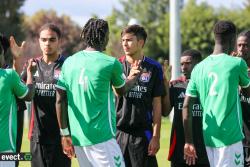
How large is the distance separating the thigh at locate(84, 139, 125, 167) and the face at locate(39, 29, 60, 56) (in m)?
2.14

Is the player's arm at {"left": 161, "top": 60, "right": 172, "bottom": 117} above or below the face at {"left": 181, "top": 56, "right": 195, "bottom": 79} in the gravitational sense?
below

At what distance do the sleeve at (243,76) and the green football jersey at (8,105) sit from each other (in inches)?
94.9

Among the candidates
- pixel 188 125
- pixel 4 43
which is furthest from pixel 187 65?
pixel 4 43

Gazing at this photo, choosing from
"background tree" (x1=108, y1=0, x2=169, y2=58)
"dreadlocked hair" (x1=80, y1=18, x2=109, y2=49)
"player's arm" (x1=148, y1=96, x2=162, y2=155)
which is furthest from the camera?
"background tree" (x1=108, y1=0, x2=169, y2=58)

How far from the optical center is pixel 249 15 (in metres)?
64.8

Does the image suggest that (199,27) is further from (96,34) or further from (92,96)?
(92,96)

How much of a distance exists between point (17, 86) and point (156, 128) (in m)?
2.23

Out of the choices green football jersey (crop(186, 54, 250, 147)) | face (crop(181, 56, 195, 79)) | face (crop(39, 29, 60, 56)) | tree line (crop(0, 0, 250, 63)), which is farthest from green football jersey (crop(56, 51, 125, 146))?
tree line (crop(0, 0, 250, 63))

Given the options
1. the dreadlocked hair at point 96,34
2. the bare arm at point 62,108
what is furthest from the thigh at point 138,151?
the dreadlocked hair at point 96,34

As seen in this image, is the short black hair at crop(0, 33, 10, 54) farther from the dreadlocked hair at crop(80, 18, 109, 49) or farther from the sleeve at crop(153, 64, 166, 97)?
the sleeve at crop(153, 64, 166, 97)

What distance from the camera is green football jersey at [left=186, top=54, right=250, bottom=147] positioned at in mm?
8297

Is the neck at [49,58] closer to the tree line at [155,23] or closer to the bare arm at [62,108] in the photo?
the bare arm at [62,108]

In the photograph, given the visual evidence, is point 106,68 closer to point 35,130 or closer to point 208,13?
point 35,130

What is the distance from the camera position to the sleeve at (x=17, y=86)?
319 inches
